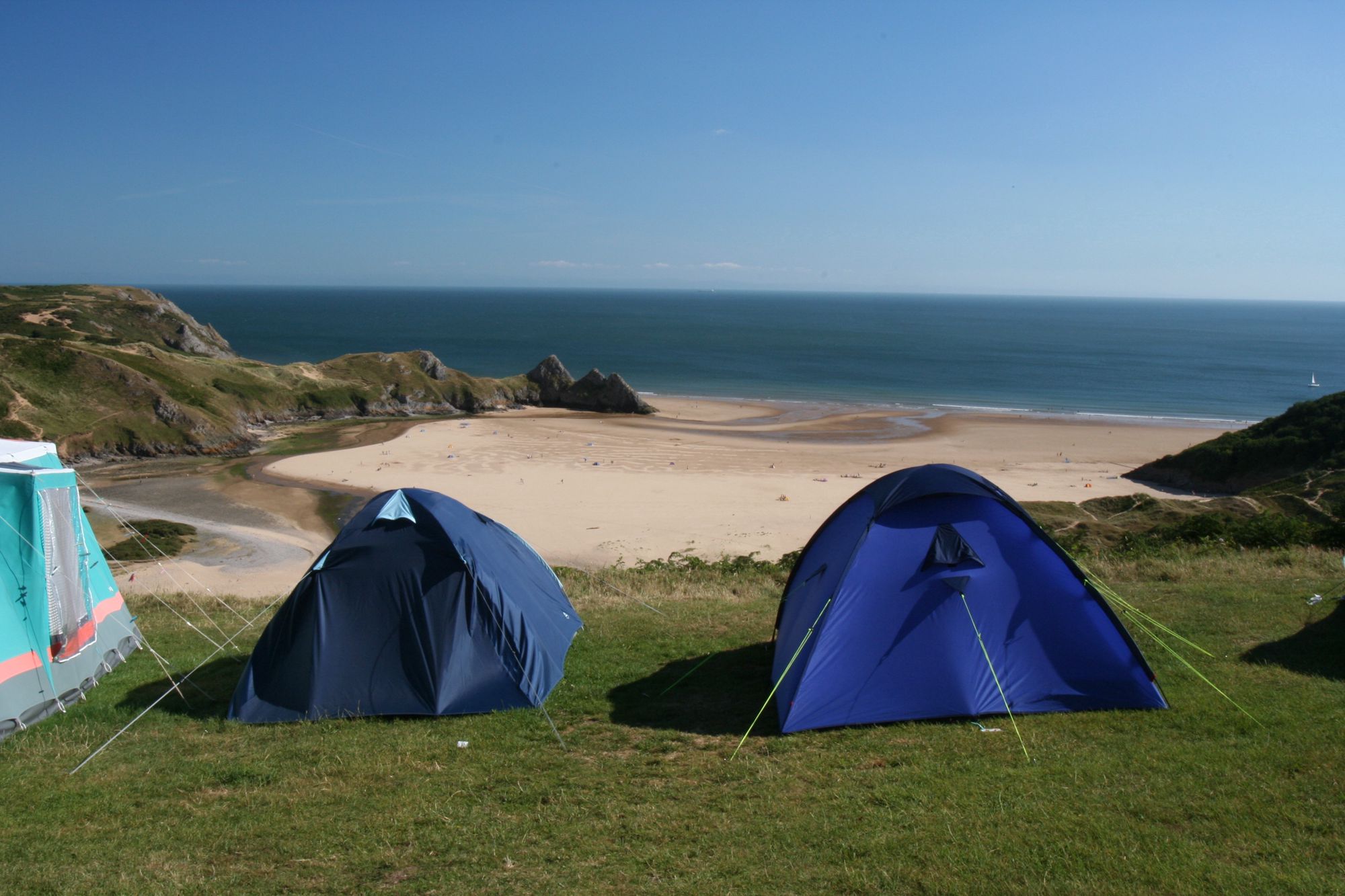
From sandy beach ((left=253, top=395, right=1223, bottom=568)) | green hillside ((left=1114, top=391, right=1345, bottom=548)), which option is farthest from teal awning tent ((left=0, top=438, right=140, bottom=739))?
green hillside ((left=1114, top=391, right=1345, bottom=548))

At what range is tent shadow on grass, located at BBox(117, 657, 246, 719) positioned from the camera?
338 inches

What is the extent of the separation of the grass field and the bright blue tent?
0.24m

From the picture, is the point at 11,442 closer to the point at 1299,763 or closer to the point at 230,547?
the point at 1299,763

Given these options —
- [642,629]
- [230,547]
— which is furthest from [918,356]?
[642,629]

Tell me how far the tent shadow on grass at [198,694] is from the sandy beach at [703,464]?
Answer: 37.0 ft

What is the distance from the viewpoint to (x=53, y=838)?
19.3 feet

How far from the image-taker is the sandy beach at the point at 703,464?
80.0 feet

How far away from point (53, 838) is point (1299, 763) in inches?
346

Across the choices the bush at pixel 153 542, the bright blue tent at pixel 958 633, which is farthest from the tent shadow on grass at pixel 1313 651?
the bush at pixel 153 542

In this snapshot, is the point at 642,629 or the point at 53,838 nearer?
the point at 53,838

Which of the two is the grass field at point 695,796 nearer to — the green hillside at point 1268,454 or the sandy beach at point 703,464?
the sandy beach at point 703,464

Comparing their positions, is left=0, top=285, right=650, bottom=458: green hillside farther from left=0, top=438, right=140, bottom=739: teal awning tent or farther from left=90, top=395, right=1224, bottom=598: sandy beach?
left=0, top=438, right=140, bottom=739: teal awning tent

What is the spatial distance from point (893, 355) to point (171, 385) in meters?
71.2

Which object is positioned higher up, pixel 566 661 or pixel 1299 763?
pixel 1299 763
